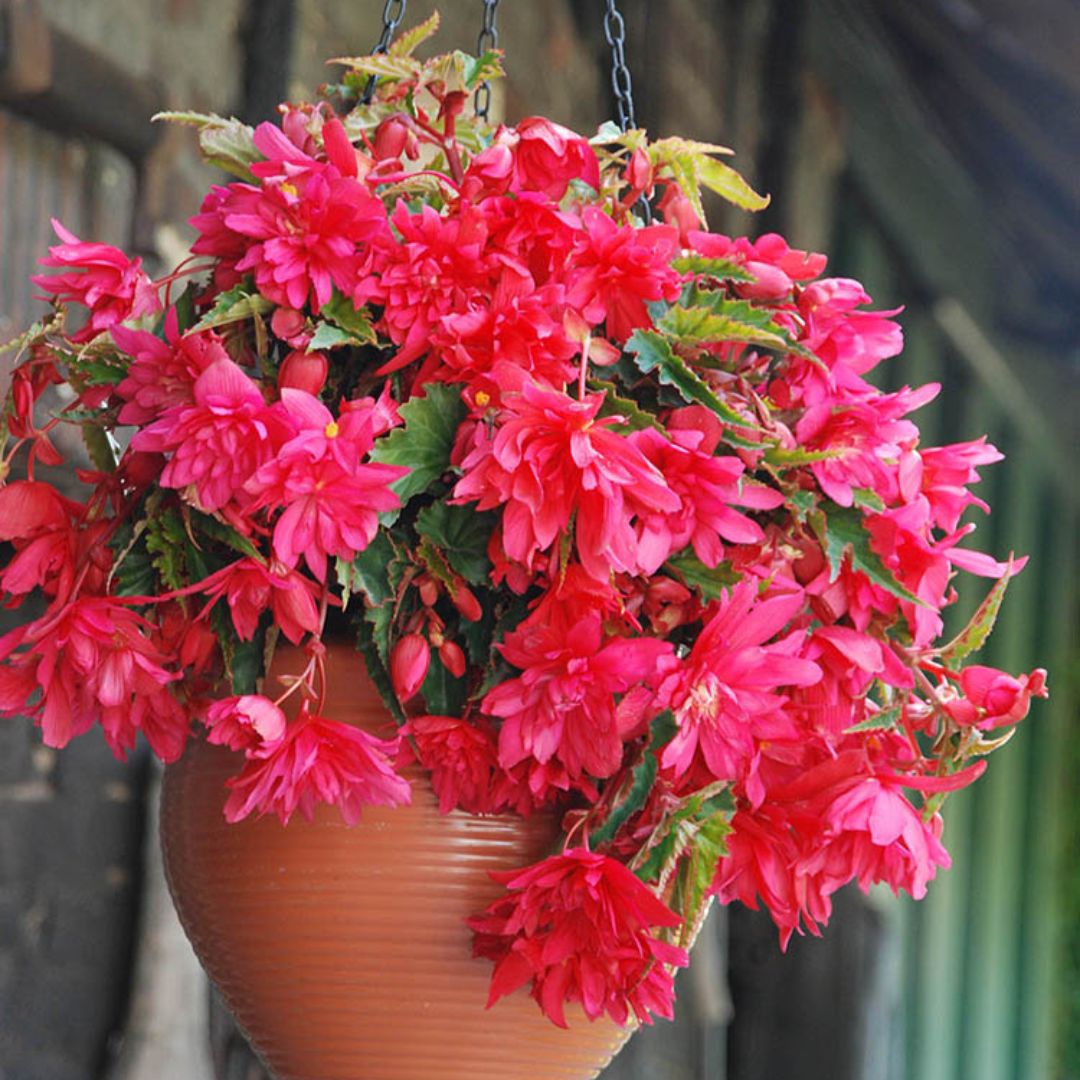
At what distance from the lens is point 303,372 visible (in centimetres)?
95

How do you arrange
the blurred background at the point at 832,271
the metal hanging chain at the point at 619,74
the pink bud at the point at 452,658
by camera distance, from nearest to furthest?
Result: the pink bud at the point at 452,658, the metal hanging chain at the point at 619,74, the blurred background at the point at 832,271

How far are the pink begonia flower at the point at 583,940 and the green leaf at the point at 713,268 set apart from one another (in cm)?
35

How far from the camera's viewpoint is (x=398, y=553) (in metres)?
0.96

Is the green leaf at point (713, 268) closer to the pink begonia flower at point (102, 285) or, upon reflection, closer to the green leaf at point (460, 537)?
the green leaf at point (460, 537)

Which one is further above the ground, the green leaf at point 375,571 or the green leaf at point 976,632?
the green leaf at point 375,571

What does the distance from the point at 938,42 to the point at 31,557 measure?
8.86 feet

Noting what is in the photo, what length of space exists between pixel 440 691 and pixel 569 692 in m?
0.11

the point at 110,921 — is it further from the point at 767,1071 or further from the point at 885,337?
the point at 767,1071

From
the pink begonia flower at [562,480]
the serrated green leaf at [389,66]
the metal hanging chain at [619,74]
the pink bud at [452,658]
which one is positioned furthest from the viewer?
the metal hanging chain at [619,74]

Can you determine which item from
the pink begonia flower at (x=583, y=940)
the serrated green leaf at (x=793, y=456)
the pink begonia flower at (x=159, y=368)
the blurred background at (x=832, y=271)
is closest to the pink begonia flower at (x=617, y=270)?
the serrated green leaf at (x=793, y=456)

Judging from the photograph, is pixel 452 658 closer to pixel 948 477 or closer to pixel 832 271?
pixel 948 477

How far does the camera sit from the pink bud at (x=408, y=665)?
3.09 ft

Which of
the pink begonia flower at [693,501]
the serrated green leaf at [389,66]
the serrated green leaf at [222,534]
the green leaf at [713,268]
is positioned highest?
the serrated green leaf at [389,66]

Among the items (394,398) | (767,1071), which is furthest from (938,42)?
(394,398)
